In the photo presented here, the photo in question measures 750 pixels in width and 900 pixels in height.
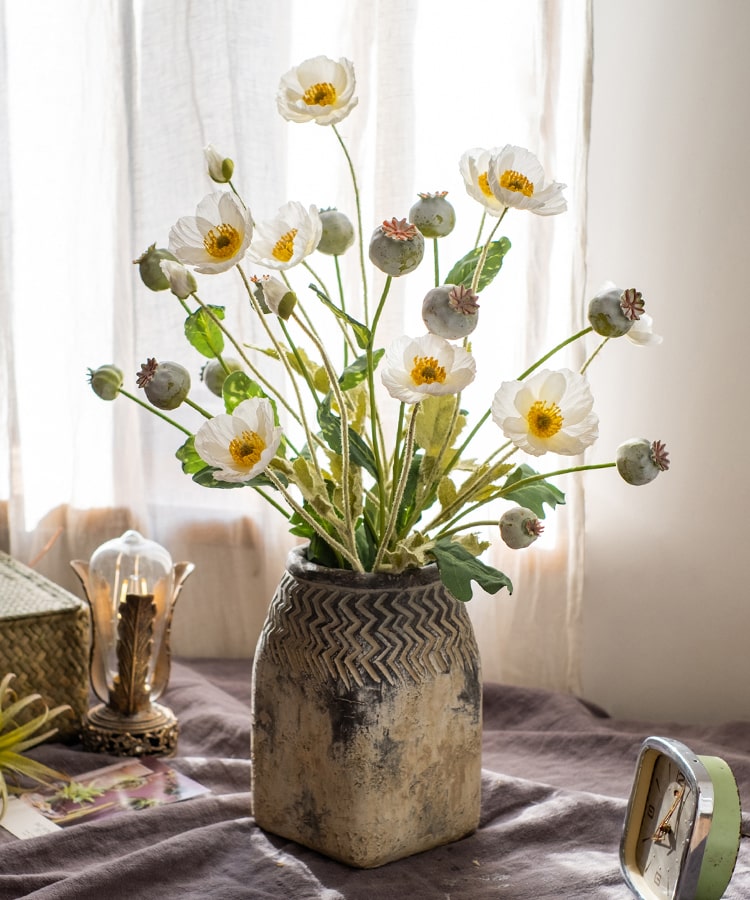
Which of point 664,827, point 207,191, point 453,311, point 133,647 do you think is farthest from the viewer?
point 207,191

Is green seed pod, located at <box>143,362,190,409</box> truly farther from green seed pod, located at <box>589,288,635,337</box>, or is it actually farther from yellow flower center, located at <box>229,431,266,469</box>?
green seed pod, located at <box>589,288,635,337</box>

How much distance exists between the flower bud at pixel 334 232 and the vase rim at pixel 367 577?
26 centimetres

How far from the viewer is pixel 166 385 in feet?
2.99

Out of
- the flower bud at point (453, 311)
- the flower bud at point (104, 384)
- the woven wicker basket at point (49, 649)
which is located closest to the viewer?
the flower bud at point (453, 311)

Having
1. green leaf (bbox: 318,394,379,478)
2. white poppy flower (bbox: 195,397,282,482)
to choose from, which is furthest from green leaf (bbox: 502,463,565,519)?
white poppy flower (bbox: 195,397,282,482)

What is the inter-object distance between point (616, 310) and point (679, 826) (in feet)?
1.30

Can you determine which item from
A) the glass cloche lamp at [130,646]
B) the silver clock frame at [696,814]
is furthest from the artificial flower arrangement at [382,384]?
the glass cloche lamp at [130,646]

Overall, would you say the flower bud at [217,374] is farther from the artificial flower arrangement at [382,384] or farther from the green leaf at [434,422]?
the green leaf at [434,422]

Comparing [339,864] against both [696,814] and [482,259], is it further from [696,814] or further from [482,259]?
[482,259]

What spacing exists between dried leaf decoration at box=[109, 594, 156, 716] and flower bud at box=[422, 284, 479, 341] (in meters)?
0.55

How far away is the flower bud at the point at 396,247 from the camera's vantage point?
87 cm

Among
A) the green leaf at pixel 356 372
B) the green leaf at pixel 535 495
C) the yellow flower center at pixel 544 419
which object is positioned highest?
the green leaf at pixel 356 372

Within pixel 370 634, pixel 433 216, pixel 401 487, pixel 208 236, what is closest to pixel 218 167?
pixel 208 236

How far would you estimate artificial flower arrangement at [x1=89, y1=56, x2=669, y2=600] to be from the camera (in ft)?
2.85
